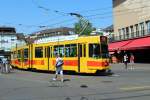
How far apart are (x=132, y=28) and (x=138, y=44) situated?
1014 cm

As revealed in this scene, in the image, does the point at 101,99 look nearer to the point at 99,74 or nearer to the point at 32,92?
the point at 32,92

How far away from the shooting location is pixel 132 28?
237ft

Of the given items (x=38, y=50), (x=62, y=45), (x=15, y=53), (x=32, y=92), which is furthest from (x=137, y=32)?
(x=32, y=92)

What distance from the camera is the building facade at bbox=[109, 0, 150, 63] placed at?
6504cm

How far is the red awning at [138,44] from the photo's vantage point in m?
59.7

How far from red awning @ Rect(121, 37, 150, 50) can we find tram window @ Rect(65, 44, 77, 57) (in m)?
23.9

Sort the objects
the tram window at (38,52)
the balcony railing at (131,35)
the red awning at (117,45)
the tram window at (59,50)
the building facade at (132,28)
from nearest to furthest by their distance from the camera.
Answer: the tram window at (59,50), the tram window at (38,52), the building facade at (132,28), the balcony railing at (131,35), the red awning at (117,45)

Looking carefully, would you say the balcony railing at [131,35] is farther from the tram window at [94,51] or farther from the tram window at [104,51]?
the tram window at [94,51]

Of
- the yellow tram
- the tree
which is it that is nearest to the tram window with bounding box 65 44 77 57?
the yellow tram

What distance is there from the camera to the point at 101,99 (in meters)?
17.4

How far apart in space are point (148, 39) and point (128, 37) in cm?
1092

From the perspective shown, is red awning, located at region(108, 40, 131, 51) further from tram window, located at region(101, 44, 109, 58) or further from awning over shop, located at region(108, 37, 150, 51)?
tram window, located at region(101, 44, 109, 58)

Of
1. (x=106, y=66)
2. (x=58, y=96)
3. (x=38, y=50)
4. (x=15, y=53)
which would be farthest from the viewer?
(x=15, y=53)

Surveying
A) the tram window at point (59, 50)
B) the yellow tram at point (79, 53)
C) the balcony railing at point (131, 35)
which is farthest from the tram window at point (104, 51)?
the balcony railing at point (131, 35)
